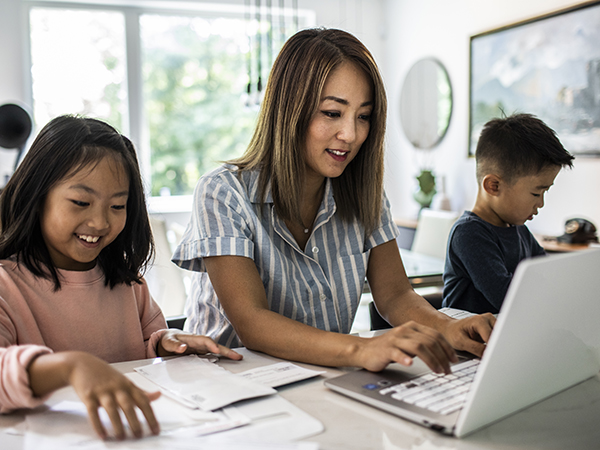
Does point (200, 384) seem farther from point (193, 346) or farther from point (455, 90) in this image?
point (455, 90)

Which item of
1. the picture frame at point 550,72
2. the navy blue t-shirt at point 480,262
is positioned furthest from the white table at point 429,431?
the picture frame at point 550,72

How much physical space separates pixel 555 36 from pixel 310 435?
323 cm

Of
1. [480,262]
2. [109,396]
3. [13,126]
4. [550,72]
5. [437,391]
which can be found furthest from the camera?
[550,72]

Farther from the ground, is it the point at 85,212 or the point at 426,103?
the point at 426,103

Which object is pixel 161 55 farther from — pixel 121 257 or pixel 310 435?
pixel 310 435

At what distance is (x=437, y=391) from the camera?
0.75m

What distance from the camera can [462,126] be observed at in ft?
13.3

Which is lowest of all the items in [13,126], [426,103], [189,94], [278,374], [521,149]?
[278,374]

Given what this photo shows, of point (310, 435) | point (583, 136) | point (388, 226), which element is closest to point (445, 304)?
point (388, 226)

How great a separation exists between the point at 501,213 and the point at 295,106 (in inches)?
29.9

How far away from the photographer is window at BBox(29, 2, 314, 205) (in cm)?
424

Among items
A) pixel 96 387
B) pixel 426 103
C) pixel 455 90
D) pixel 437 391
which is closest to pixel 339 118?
pixel 437 391

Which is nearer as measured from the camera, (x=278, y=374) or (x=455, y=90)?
(x=278, y=374)

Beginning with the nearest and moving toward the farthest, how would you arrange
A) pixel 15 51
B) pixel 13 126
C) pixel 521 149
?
pixel 521 149, pixel 13 126, pixel 15 51
